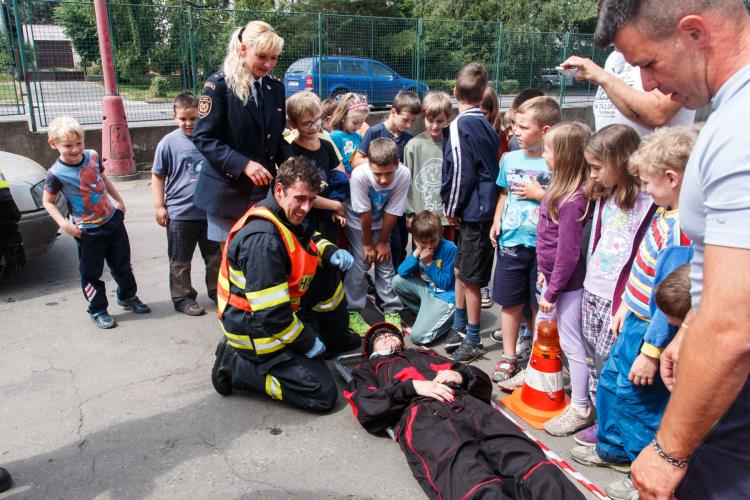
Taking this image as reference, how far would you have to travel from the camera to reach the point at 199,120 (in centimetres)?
403

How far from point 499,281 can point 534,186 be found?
2.14 feet

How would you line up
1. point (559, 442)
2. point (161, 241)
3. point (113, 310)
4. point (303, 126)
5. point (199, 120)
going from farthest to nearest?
point (161, 241), point (113, 310), point (303, 126), point (199, 120), point (559, 442)

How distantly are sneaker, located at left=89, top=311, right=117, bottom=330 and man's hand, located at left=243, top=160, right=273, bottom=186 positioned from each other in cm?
170

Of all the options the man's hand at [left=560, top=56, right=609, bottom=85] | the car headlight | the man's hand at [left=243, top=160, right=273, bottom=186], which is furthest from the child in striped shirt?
the car headlight

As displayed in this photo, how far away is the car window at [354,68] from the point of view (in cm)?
1296

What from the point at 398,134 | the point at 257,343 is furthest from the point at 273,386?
the point at 398,134

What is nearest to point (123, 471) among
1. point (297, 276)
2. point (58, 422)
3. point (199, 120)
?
point (58, 422)

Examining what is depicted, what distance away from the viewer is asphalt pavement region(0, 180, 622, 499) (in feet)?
9.32

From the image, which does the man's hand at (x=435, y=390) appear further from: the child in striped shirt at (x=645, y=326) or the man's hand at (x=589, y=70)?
the man's hand at (x=589, y=70)

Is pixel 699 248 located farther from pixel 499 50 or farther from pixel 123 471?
pixel 499 50

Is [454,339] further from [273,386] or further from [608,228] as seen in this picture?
[608,228]

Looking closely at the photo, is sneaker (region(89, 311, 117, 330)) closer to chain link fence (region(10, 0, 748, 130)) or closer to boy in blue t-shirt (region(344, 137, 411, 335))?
boy in blue t-shirt (region(344, 137, 411, 335))

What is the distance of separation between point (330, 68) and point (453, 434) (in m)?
11.3

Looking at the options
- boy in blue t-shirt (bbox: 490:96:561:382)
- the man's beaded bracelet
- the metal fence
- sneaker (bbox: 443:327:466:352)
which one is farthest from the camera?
the metal fence
